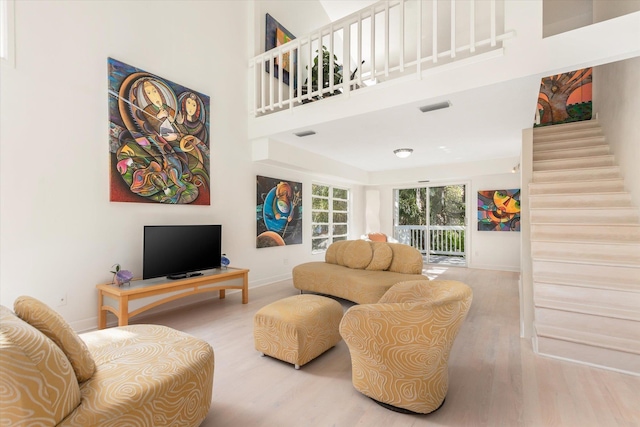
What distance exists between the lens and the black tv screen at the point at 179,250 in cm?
323

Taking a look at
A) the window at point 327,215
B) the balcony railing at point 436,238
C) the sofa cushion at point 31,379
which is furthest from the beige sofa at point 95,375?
the balcony railing at point 436,238

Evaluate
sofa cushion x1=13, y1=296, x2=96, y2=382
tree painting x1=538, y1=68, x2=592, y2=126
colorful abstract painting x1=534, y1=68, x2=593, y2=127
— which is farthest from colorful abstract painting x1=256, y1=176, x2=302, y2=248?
tree painting x1=538, y1=68, x2=592, y2=126

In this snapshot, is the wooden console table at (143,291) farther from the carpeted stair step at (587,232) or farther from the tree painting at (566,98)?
the tree painting at (566,98)

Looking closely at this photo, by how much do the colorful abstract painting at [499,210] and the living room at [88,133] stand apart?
3122mm

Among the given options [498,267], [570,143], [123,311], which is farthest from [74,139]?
[498,267]

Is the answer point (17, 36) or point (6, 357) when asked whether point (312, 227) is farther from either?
point (6, 357)

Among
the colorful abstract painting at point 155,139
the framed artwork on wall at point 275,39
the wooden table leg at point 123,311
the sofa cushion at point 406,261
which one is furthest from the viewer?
the framed artwork on wall at point 275,39

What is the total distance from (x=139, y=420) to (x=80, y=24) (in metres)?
3.64

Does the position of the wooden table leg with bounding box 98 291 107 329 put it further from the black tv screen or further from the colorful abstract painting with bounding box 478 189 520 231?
the colorful abstract painting with bounding box 478 189 520 231

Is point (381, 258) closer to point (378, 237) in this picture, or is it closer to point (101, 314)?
point (378, 237)

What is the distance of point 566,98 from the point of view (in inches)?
243

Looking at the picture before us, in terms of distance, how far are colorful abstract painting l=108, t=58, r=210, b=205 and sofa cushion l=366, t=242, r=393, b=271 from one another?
246 centimetres

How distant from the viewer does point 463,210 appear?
696cm

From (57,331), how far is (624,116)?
5.13 meters
